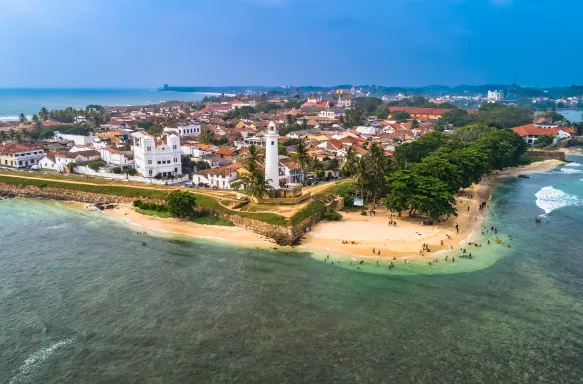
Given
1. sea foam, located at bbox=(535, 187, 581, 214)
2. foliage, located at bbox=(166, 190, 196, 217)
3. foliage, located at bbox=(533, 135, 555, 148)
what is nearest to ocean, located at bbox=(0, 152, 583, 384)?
foliage, located at bbox=(166, 190, 196, 217)

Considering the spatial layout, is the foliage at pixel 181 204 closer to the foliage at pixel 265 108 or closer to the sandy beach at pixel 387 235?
the sandy beach at pixel 387 235

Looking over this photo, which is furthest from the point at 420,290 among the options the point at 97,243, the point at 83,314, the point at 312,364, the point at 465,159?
the point at 465,159

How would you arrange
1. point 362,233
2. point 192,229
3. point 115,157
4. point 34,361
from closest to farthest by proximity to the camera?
point 34,361
point 362,233
point 192,229
point 115,157

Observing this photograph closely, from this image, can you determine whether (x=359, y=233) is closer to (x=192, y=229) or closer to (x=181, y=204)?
(x=192, y=229)

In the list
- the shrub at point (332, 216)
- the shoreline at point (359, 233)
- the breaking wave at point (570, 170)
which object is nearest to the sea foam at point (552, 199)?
the shoreline at point (359, 233)

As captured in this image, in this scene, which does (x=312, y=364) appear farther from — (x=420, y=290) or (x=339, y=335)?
(x=420, y=290)

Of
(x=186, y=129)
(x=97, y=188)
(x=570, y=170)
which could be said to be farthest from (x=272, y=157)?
(x=570, y=170)
